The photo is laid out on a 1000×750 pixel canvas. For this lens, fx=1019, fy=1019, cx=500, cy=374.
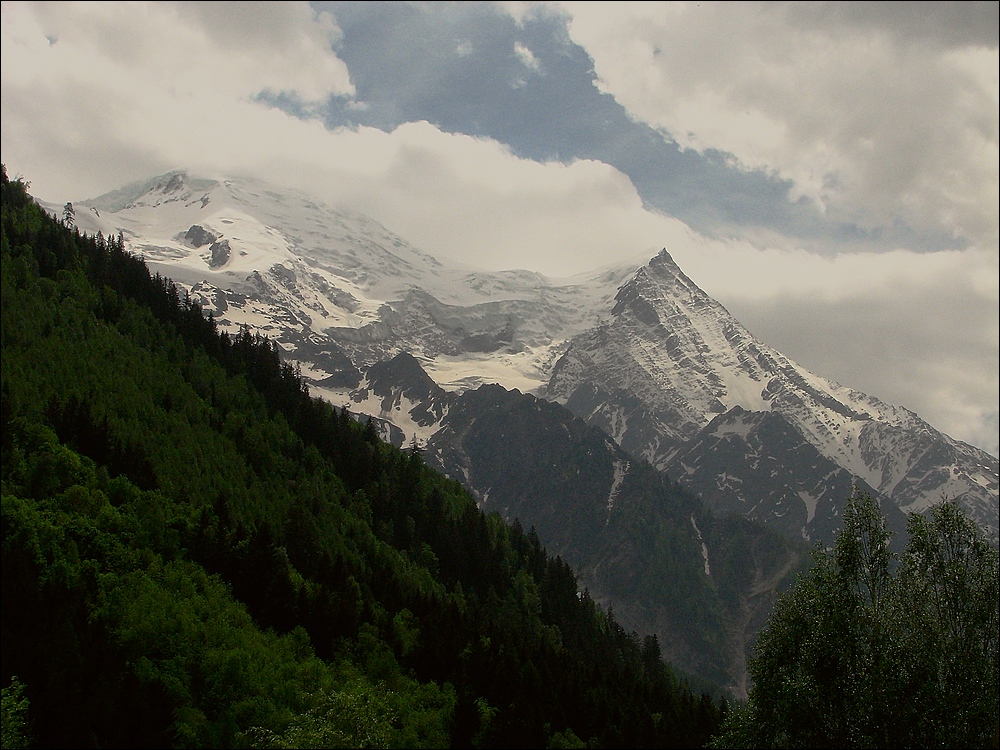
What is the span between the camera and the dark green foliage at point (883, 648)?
3078 inches

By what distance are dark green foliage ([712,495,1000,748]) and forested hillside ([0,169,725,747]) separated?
93.3ft

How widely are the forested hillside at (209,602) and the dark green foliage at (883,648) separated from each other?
28443 mm

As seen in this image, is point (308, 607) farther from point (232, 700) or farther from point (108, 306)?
point (108, 306)

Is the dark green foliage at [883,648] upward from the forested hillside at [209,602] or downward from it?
upward

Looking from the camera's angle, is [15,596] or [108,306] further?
[108,306]

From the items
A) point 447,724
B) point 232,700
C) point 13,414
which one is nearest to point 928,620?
point 447,724

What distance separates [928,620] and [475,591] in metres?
116

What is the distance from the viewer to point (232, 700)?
104m

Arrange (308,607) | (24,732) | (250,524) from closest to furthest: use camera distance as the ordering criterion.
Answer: (24,732), (308,607), (250,524)

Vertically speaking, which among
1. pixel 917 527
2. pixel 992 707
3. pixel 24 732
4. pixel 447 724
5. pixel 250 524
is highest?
pixel 917 527

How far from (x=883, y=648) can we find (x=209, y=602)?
7626 centimetres

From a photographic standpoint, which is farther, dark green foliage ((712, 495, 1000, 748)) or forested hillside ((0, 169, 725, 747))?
forested hillside ((0, 169, 725, 747))

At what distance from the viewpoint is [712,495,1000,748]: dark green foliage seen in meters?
78.2

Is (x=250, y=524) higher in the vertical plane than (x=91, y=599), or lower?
higher
